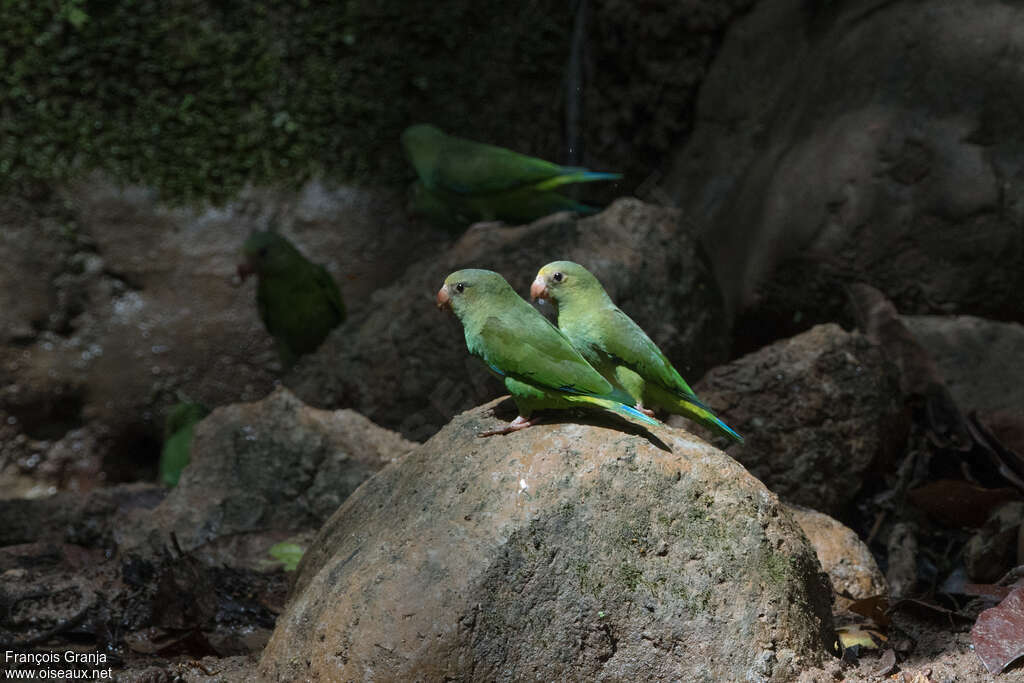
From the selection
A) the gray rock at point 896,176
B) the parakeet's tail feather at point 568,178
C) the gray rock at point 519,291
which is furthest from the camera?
the gray rock at point 896,176

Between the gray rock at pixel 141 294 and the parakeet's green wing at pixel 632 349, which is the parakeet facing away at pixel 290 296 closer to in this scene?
the gray rock at pixel 141 294

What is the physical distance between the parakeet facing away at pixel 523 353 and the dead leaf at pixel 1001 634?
1.16m

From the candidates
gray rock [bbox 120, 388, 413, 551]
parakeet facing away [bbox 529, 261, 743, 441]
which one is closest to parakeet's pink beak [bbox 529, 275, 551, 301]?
parakeet facing away [bbox 529, 261, 743, 441]

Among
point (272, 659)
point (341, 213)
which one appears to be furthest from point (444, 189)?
point (272, 659)

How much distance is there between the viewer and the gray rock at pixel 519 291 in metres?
4.76

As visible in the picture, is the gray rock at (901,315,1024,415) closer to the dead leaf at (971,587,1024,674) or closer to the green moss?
the dead leaf at (971,587,1024,674)

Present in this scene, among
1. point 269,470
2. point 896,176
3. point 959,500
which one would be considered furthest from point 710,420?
point 896,176

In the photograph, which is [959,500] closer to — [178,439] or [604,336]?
[604,336]

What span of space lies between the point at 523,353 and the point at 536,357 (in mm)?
40

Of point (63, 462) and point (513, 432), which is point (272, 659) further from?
point (63, 462)

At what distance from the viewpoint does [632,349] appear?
10.5 feet

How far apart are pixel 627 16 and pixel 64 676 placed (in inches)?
218

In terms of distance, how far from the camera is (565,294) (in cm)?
325

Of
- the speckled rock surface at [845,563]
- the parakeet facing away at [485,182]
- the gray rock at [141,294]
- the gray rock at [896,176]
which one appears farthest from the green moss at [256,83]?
the speckled rock surface at [845,563]
